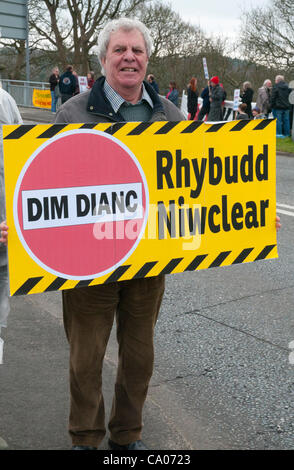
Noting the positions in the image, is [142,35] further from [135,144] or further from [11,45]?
[11,45]

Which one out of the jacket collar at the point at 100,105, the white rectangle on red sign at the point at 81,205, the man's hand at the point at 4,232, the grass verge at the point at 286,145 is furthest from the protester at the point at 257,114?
the man's hand at the point at 4,232

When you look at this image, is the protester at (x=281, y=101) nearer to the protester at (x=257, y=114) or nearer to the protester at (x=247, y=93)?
the protester at (x=257, y=114)

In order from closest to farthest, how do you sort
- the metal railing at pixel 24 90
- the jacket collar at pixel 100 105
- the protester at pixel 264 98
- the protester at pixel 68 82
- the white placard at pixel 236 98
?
the jacket collar at pixel 100 105
the protester at pixel 264 98
the white placard at pixel 236 98
the protester at pixel 68 82
the metal railing at pixel 24 90

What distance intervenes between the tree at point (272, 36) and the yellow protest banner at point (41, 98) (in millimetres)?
10980

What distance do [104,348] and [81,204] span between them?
0.69 meters

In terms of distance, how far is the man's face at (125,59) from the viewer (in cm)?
275

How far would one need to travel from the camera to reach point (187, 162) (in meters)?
2.88

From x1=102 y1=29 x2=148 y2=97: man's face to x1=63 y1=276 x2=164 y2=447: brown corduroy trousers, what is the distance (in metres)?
0.86

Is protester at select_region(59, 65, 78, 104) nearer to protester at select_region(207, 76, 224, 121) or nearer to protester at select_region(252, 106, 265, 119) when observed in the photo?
protester at select_region(207, 76, 224, 121)

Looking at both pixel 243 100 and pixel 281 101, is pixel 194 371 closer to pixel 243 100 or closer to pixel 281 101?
pixel 281 101

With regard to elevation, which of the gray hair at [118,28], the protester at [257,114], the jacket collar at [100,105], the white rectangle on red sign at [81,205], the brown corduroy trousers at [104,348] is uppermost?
the gray hair at [118,28]

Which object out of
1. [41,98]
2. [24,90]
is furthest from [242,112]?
[24,90]

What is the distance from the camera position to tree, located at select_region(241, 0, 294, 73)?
31.1 meters

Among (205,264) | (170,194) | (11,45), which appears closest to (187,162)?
(170,194)
